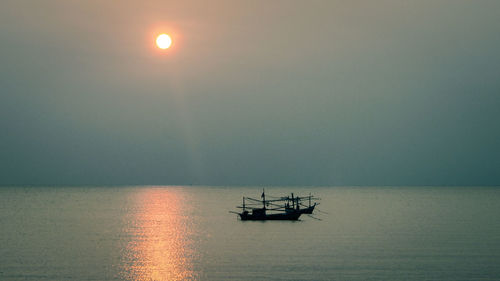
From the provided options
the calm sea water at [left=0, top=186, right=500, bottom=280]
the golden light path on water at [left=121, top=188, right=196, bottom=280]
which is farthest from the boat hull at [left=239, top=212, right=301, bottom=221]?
the golden light path on water at [left=121, top=188, right=196, bottom=280]

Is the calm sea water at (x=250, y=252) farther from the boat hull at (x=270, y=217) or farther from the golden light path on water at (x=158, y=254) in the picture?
the boat hull at (x=270, y=217)

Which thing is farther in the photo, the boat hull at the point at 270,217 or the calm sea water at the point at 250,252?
the boat hull at the point at 270,217

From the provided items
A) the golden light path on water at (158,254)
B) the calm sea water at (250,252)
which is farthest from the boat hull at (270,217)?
the golden light path on water at (158,254)

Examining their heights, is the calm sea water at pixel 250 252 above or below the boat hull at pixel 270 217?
below

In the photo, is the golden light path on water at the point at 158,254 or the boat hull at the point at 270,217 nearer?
the golden light path on water at the point at 158,254

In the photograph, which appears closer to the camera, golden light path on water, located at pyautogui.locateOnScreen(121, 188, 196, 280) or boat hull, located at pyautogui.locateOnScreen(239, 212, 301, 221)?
golden light path on water, located at pyautogui.locateOnScreen(121, 188, 196, 280)

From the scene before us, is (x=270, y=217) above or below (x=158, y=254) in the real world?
above

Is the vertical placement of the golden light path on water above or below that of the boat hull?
below

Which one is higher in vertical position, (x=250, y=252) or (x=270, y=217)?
(x=270, y=217)

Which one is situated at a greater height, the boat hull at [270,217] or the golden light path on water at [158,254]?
the boat hull at [270,217]

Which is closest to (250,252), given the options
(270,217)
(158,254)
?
(158,254)

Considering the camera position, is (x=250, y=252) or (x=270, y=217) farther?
(x=270, y=217)

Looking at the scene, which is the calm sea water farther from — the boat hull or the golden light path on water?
the boat hull

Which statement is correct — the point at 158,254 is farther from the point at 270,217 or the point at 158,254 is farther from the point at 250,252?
the point at 270,217
